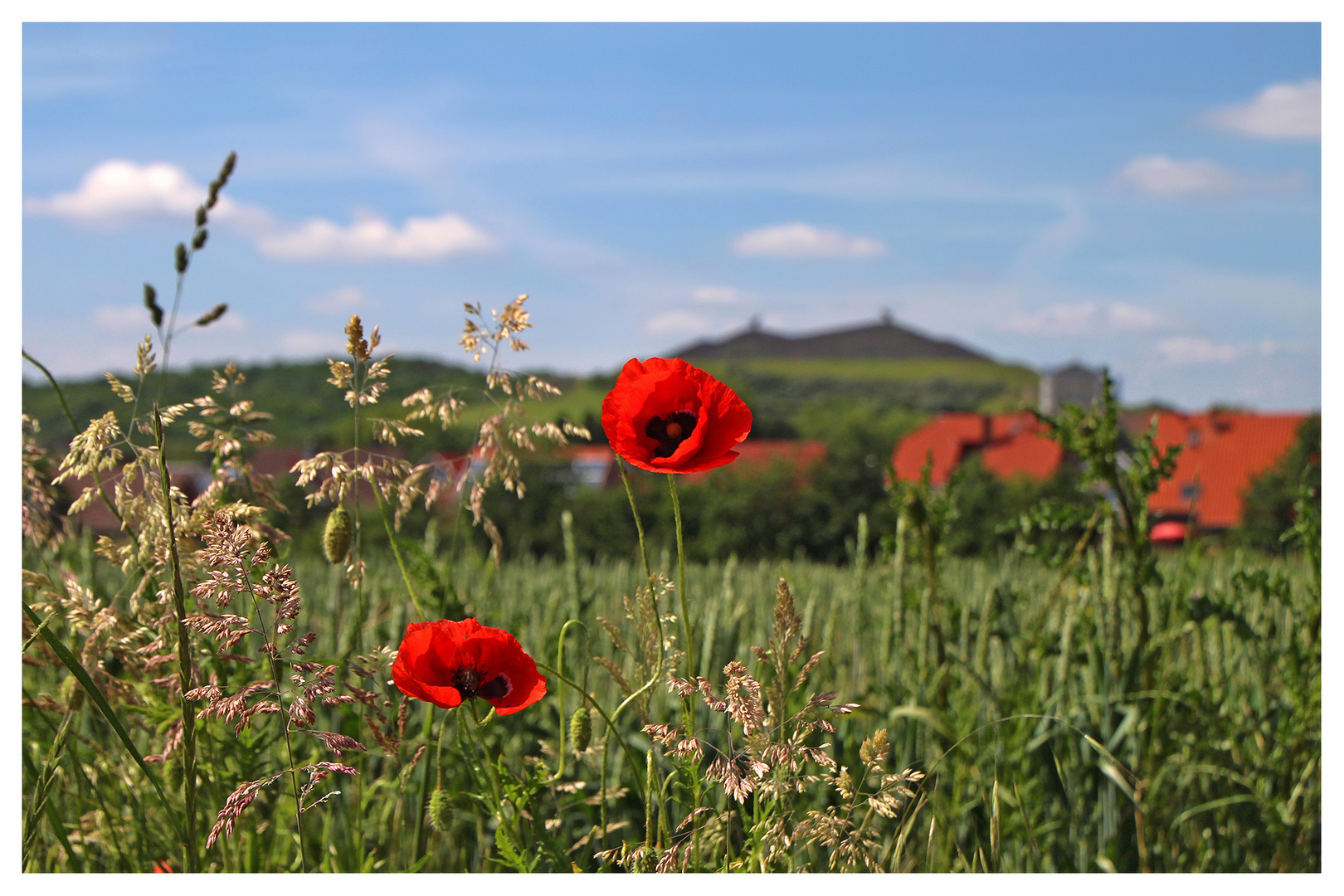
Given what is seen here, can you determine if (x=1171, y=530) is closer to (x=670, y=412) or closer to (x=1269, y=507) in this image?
(x=670, y=412)

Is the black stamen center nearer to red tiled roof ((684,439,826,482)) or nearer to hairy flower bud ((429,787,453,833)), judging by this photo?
hairy flower bud ((429,787,453,833))

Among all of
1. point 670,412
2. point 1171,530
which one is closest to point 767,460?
point 1171,530

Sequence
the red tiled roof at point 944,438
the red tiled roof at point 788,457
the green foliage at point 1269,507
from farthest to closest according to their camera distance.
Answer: the red tiled roof at point 944,438 < the red tiled roof at point 788,457 < the green foliage at point 1269,507

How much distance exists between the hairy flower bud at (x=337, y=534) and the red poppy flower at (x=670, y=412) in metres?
0.39

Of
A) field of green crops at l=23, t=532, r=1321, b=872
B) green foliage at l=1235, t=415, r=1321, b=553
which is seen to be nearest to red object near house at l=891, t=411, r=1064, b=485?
green foliage at l=1235, t=415, r=1321, b=553

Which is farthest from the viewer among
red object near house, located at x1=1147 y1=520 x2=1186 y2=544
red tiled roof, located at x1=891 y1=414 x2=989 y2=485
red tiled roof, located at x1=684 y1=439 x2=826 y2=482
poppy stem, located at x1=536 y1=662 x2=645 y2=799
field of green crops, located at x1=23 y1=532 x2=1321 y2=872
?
red tiled roof, located at x1=891 y1=414 x2=989 y2=485

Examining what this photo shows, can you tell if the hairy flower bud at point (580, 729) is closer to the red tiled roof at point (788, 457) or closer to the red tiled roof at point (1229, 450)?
the red tiled roof at point (788, 457)

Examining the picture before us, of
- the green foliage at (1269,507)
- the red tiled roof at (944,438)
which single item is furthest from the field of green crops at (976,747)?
the red tiled roof at (944,438)

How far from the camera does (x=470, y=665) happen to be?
108 centimetres

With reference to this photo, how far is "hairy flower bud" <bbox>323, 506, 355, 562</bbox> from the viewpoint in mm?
1194

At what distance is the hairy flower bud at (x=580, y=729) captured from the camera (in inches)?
46.1

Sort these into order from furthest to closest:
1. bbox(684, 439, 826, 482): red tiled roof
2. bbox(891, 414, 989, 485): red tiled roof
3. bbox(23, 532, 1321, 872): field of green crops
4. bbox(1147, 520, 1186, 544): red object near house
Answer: bbox(891, 414, 989, 485): red tiled roof
bbox(684, 439, 826, 482): red tiled roof
bbox(1147, 520, 1186, 544): red object near house
bbox(23, 532, 1321, 872): field of green crops

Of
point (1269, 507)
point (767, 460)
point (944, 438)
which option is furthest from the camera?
point (944, 438)

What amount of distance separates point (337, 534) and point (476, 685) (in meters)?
0.29
